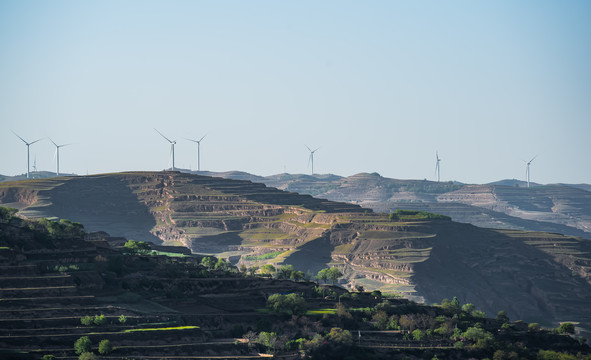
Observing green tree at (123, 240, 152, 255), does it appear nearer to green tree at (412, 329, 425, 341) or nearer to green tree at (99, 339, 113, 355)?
green tree at (412, 329, 425, 341)

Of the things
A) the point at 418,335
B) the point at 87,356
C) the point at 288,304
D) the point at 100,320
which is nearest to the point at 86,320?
the point at 100,320

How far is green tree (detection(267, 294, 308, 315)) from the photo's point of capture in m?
121

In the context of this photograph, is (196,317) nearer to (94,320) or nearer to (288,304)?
(288,304)

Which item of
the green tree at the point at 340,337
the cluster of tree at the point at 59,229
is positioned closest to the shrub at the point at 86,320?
the green tree at the point at 340,337

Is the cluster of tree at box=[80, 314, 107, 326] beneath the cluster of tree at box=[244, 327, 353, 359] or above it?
above

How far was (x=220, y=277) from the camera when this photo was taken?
431 feet

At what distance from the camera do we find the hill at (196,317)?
100 metres

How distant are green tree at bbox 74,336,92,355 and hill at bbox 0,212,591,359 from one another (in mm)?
93

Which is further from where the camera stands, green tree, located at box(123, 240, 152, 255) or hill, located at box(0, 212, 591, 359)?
green tree, located at box(123, 240, 152, 255)

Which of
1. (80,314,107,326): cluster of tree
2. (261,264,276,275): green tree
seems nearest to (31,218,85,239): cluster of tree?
(261,264,276,275): green tree

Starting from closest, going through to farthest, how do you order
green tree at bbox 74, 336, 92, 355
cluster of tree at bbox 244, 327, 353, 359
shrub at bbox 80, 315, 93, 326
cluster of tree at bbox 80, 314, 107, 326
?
green tree at bbox 74, 336, 92, 355, shrub at bbox 80, 315, 93, 326, cluster of tree at bbox 80, 314, 107, 326, cluster of tree at bbox 244, 327, 353, 359

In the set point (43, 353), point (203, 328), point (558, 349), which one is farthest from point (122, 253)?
point (558, 349)

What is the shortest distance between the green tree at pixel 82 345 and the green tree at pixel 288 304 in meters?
29.1

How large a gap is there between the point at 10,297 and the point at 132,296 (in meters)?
15.5
